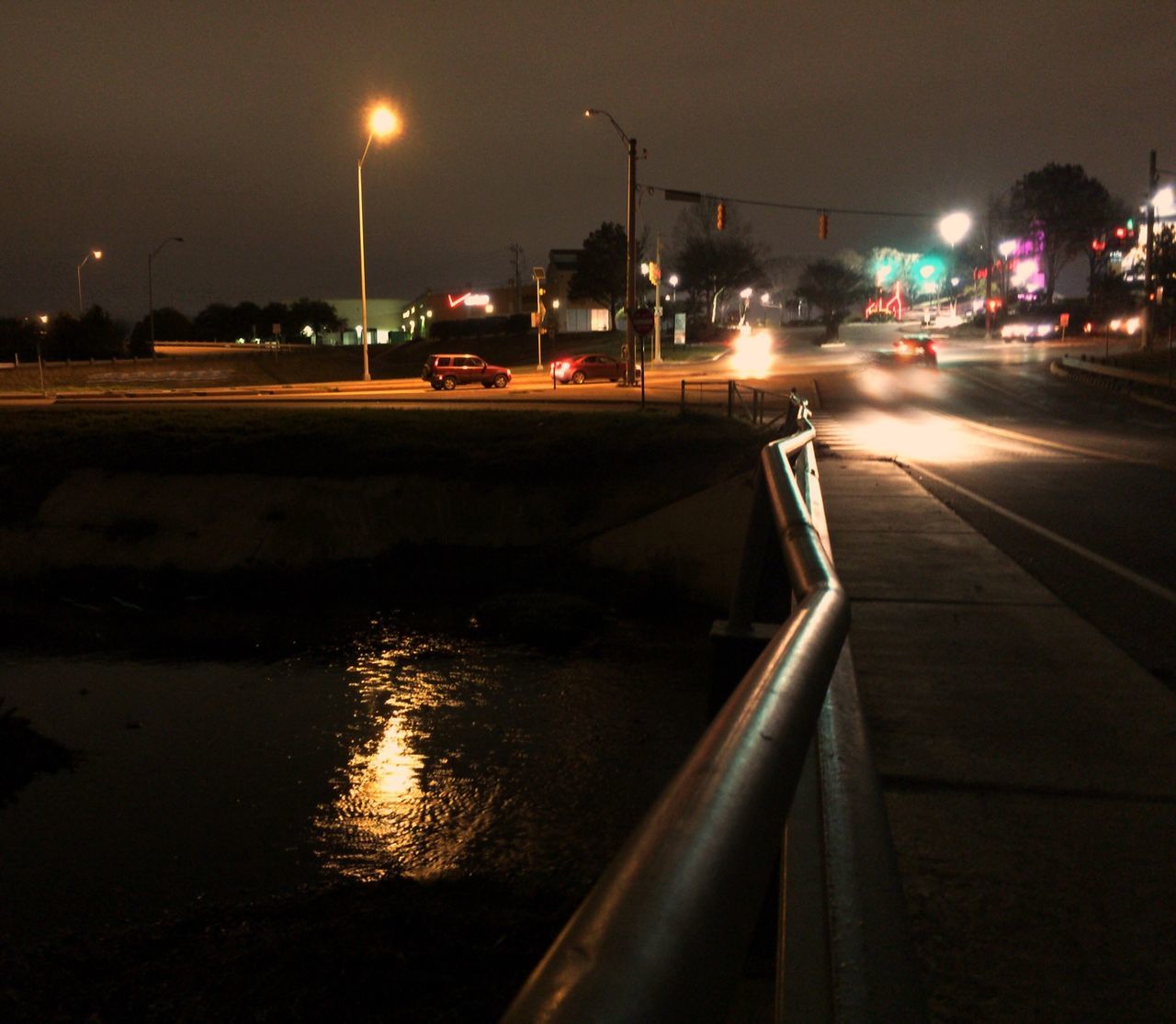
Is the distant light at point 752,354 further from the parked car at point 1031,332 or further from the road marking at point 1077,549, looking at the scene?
the road marking at point 1077,549

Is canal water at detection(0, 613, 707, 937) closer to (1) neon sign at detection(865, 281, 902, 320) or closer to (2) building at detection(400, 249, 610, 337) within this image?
(2) building at detection(400, 249, 610, 337)

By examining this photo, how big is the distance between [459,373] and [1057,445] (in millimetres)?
31757

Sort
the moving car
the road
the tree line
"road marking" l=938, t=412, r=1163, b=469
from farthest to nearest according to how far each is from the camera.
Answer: the tree line < the moving car < "road marking" l=938, t=412, r=1163, b=469 < the road

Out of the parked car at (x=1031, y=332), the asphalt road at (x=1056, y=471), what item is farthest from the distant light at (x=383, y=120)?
the parked car at (x=1031, y=332)

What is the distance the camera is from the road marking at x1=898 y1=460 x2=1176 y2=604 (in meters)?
8.72

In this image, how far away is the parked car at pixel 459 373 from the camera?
5184 cm

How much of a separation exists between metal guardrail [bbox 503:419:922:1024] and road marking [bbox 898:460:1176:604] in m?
7.33

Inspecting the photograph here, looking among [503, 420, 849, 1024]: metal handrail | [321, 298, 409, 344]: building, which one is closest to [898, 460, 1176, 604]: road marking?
[503, 420, 849, 1024]: metal handrail

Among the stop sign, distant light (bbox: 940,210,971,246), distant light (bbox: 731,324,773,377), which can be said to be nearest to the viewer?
the stop sign

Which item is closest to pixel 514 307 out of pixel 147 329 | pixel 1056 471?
pixel 147 329

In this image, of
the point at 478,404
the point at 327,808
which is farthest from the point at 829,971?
the point at 478,404

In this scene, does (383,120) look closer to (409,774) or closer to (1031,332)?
(409,774)

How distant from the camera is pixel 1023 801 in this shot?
12.2 ft

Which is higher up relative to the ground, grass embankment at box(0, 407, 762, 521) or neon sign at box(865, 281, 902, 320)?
neon sign at box(865, 281, 902, 320)
